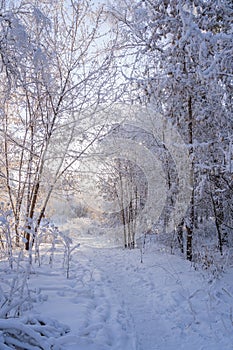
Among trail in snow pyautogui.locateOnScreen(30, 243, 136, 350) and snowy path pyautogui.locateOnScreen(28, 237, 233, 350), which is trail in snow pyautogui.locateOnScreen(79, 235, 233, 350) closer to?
snowy path pyautogui.locateOnScreen(28, 237, 233, 350)

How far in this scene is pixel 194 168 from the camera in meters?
7.03

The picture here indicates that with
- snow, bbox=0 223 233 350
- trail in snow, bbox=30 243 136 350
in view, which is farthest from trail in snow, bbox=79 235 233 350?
trail in snow, bbox=30 243 136 350

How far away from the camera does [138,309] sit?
4.00m

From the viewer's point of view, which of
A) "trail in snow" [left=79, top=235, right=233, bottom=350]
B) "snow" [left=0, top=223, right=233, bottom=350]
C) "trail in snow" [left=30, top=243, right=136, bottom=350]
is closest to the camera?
"trail in snow" [left=30, top=243, right=136, bottom=350]

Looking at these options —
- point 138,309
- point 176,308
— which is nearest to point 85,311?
point 138,309

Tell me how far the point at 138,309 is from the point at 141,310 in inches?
2.2

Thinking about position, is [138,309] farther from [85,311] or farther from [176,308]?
[85,311]

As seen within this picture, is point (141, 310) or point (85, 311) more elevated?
point (85, 311)

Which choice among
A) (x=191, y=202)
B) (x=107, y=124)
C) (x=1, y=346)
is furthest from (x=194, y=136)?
(x=1, y=346)

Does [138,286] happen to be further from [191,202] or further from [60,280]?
[191,202]

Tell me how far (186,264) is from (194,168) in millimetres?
2498

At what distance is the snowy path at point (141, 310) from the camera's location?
9.46 ft

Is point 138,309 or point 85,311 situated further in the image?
point 138,309

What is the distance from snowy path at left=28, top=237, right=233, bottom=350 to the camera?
9.46 ft
